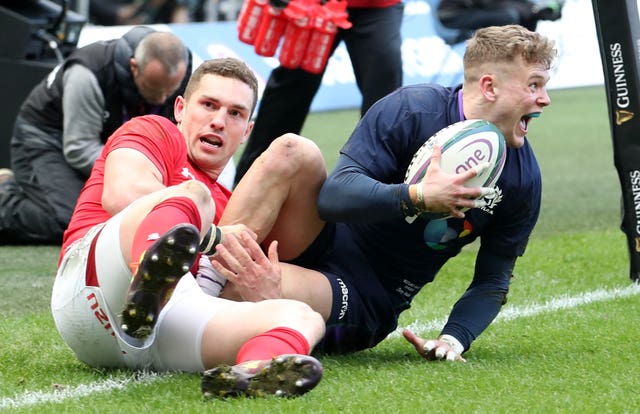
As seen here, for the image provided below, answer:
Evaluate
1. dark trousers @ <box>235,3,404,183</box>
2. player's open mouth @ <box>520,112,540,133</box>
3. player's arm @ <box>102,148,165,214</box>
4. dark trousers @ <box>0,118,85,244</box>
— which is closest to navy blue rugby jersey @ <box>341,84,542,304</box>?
player's open mouth @ <box>520,112,540,133</box>

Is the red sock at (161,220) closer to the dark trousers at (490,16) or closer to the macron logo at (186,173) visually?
the macron logo at (186,173)

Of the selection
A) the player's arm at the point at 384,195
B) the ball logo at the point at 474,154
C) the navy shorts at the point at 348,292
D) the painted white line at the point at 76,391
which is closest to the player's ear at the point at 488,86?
the ball logo at the point at 474,154

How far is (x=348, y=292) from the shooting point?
462cm

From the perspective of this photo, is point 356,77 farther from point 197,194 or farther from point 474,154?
point 197,194

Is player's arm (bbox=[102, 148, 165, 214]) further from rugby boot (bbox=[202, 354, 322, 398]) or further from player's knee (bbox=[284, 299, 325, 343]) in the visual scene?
rugby boot (bbox=[202, 354, 322, 398])

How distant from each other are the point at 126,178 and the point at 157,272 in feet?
2.50

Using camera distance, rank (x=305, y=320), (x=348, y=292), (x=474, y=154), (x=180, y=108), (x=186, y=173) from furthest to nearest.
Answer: (x=180, y=108) < (x=348, y=292) < (x=186, y=173) < (x=474, y=154) < (x=305, y=320)

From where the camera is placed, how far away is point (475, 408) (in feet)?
12.2

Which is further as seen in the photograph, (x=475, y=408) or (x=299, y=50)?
(x=299, y=50)

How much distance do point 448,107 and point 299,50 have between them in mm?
3299

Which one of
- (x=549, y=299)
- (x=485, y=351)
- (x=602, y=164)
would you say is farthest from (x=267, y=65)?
(x=485, y=351)

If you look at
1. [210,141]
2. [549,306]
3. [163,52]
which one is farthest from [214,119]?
[163,52]

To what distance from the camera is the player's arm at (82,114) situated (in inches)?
303

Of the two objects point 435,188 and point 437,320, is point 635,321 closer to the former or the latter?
point 437,320
